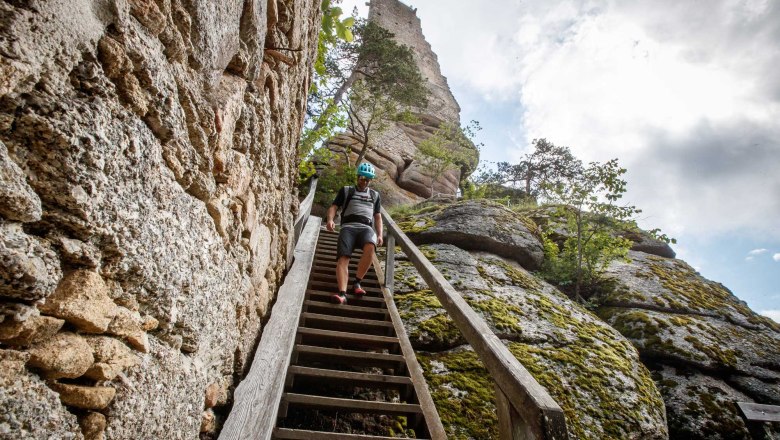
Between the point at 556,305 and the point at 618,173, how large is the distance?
4054 mm

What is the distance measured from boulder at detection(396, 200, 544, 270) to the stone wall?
5984 millimetres

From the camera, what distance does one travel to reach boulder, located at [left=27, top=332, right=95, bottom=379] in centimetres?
68

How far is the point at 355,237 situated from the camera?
4598 mm

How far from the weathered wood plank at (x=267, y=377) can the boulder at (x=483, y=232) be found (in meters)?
4.41

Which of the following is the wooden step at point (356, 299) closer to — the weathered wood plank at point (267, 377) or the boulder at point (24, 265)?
the weathered wood plank at point (267, 377)

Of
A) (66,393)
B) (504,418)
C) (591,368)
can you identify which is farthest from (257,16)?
(591,368)

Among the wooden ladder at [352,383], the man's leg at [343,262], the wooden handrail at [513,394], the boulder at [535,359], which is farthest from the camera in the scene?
the man's leg at [343,262]

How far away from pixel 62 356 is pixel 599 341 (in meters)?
5.21

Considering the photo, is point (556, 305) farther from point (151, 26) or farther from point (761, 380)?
point (151, 26)

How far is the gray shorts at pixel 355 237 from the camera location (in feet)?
14.7

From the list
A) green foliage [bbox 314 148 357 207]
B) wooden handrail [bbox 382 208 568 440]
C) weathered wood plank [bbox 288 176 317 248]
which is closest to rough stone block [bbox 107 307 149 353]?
wooden handrail [bbox 382 208 568 440]

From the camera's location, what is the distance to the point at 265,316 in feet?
9.44

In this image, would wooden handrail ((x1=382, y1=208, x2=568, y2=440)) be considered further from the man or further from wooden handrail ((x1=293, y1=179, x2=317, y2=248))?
wooden handrail ((x1=293, y1=179, x2=317, y2=248))

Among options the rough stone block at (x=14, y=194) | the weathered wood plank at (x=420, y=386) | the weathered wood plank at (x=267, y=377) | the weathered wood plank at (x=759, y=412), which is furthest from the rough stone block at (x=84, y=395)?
the weathered wood plank at (x=759, y=412)
